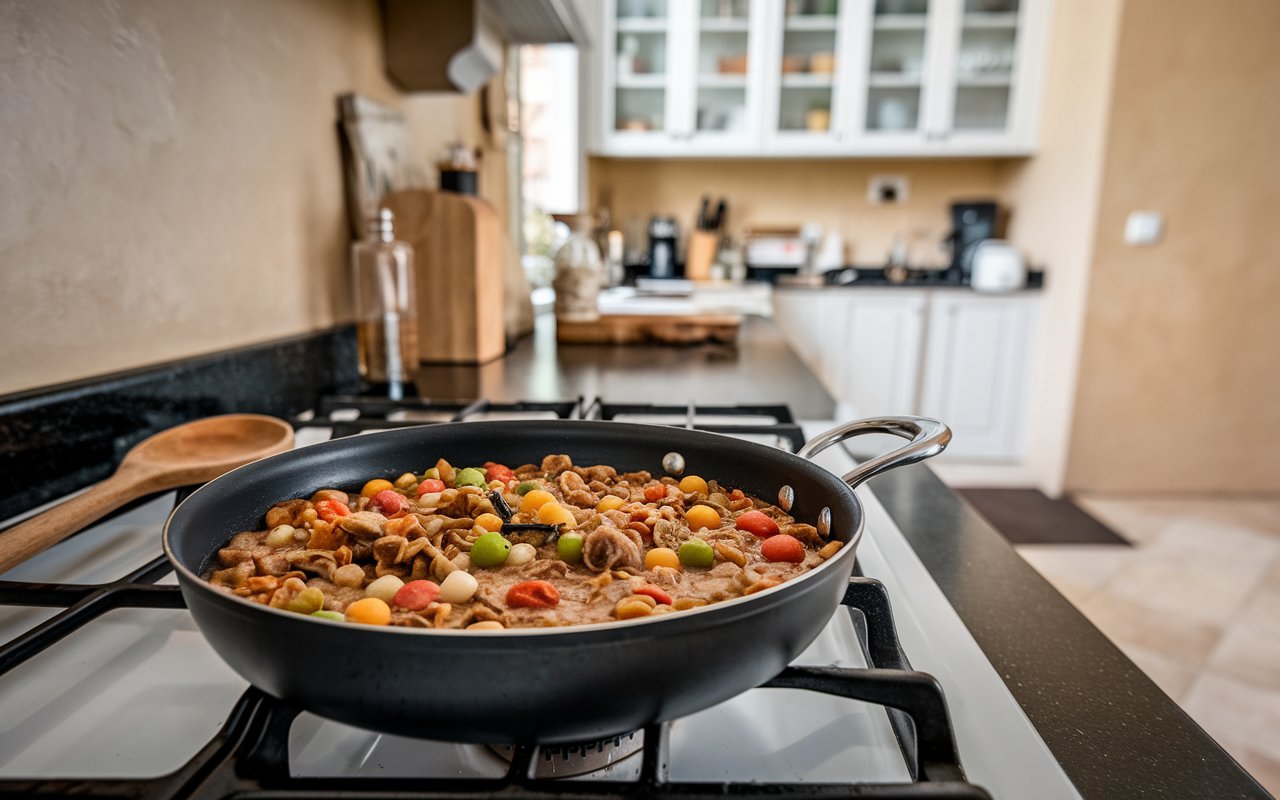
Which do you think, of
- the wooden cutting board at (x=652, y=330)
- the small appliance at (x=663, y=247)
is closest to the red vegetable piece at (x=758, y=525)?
the wooden cutting board at (x=652, y=330)

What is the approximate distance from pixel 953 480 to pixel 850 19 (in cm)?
228

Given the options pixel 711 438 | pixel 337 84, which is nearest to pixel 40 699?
pixel 711 438

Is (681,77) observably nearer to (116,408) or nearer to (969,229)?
(969,229)

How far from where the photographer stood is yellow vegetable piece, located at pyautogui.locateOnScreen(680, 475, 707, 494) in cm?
71

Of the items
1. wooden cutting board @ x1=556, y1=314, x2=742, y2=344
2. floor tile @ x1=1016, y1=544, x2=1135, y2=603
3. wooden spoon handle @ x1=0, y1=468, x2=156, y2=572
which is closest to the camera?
wooden spoon handle @ x1=0, y1=468, x2=156, y2=572

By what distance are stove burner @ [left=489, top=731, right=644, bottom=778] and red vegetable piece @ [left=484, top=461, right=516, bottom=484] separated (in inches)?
12.0

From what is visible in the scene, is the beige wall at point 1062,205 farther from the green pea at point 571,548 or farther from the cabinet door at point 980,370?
the green pea at point 571,548

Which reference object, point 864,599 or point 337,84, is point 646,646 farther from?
point 337,84

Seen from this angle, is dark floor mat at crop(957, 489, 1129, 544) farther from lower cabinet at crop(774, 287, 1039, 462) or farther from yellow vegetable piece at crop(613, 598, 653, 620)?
yellow vegetable piece at crop(613, 598, 653, 620)

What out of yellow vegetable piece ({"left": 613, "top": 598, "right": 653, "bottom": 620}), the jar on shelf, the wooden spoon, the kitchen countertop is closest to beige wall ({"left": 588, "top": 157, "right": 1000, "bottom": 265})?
the jar on shelf

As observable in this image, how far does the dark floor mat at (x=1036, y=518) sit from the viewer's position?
298cm

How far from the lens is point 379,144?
1.45 meters

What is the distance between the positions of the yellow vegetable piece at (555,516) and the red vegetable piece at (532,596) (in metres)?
0.11

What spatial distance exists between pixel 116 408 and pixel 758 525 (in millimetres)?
721
